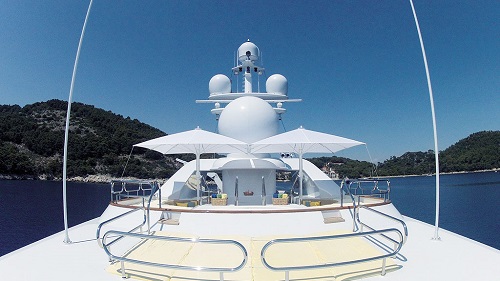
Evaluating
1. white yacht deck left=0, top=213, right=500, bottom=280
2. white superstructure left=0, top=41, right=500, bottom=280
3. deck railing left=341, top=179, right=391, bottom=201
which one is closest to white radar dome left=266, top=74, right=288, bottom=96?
white superstructure left=0, top=41, right=500, bottom=280

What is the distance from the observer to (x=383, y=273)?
5.46 meters

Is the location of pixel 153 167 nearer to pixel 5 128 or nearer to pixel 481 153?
pixel 5 128

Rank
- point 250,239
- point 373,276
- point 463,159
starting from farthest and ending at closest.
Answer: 1. point 463,159
2. point 250,239
3. point 373,276

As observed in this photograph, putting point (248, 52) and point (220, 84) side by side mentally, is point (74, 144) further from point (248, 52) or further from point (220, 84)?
point (248, 52)

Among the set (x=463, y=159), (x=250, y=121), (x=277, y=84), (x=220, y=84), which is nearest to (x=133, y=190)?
(x=250, y=121)

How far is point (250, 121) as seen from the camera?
13.7 meters

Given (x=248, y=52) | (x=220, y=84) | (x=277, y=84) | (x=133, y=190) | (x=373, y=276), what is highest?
(x=248, y=52)

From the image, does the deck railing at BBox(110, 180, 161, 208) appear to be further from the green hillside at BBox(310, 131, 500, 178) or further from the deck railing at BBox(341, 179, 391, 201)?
the green hillside at BBox(310, 131, 500, 178)

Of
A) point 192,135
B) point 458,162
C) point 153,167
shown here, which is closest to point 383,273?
point 192,135

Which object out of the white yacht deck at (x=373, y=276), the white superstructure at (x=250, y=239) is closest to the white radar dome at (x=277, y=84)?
the white superstructure at (x=250, y=239)

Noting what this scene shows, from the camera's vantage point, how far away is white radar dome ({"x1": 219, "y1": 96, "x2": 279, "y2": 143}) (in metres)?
13.7

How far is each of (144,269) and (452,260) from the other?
19.2 feet

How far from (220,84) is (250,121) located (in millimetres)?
5121

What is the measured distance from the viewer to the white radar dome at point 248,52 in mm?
17844
